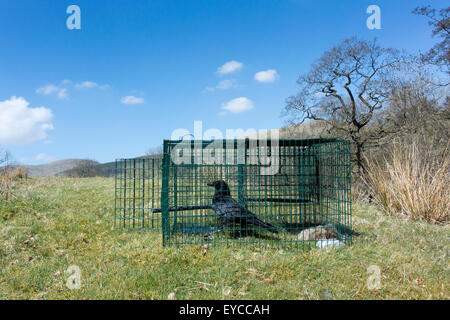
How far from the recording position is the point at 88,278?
3.20m

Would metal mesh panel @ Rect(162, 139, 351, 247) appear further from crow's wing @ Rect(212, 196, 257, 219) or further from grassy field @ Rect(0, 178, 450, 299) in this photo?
grassy field @ Rect(0, 178, 450, 299)

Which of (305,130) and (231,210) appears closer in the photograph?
(231,210)

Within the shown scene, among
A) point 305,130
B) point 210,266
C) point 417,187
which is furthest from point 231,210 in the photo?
point 305,130

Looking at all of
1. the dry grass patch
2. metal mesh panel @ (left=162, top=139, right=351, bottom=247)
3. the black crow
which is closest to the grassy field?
metal mesh panel @ (left=162, top=139, right=351, bottom=247)

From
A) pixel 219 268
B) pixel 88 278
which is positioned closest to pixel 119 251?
pixel 88 278

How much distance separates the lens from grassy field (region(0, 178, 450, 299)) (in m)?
2.91

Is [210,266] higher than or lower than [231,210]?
lower

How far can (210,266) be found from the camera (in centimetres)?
342

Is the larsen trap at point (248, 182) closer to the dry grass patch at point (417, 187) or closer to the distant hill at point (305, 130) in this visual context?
the dry grass patch at point (417, 187)

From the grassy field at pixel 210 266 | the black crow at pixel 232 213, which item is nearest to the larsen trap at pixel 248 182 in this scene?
Result: the black crow at pixel 232 213

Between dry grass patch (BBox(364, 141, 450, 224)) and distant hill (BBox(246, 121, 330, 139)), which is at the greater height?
distant hill (BBox(246, 121, 330, 139))

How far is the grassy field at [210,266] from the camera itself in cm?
291

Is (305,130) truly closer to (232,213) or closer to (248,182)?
(248,182)

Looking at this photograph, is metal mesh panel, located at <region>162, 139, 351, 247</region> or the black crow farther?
the black crow
